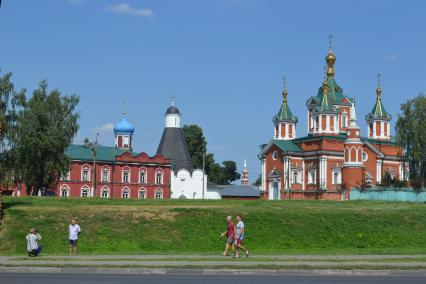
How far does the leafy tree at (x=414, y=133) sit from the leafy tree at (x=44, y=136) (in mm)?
35336

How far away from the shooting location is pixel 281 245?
30016 mm

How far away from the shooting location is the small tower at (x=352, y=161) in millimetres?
74062

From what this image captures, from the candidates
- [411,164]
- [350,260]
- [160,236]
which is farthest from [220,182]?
[350,260]

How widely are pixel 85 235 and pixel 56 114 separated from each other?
31955mm

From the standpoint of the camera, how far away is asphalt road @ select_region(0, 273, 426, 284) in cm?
1628

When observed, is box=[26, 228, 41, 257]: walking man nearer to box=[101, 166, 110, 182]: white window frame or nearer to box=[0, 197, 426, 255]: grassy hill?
box=[0, 197, 426, 255]: grassy hill

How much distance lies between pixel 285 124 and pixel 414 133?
19.0 metres

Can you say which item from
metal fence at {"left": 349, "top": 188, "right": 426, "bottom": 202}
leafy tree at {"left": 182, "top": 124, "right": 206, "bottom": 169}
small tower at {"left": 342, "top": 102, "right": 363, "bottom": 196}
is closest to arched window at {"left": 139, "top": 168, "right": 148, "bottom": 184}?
leafy tree at {"left": 182, "top": 124, "right": 206, "bottom": 169}

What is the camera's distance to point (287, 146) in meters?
82.8

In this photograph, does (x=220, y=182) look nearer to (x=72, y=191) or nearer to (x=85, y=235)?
(x=72, y=191)

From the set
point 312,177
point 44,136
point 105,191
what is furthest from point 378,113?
point 44,136

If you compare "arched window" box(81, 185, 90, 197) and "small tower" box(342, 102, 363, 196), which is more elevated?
"small tower" box(342, 102, 363, 196)

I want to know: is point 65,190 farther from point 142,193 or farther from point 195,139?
point 195,139

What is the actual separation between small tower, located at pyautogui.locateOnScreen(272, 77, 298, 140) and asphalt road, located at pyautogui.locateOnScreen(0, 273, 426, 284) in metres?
69.7
